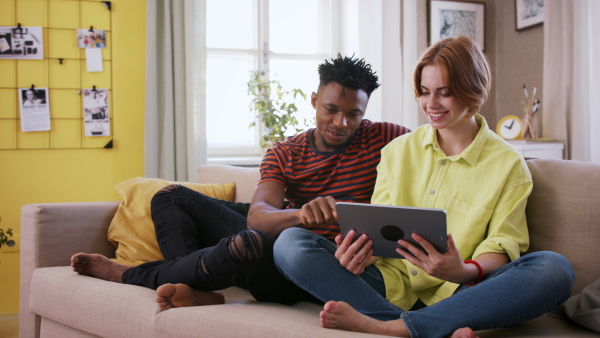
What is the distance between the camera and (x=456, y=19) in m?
4.02

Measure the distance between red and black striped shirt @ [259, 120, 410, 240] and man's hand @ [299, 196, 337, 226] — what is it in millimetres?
260

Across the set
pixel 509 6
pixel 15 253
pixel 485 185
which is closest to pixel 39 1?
pixel 15 253

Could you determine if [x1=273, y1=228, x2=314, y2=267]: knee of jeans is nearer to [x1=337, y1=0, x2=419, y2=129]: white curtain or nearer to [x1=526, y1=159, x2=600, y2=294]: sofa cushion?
[x1=526, y1=159, x2=600, y2=294]: sofa cushion

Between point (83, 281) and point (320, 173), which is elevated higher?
point (320, 173)

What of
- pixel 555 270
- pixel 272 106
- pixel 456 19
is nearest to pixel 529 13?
pixel 456 19

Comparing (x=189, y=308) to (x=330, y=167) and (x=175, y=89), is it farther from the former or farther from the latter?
(x=175, y=89)

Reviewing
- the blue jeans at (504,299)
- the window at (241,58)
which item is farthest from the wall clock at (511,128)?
the blue jeans at (504,299)

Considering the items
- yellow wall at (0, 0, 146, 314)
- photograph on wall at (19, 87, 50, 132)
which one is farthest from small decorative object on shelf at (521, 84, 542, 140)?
photograph on wall at (19, 87, 50, 132)

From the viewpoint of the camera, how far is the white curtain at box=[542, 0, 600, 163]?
10.5 ft

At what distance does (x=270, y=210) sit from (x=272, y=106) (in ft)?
5.65

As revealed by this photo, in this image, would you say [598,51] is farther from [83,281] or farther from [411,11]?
[83,281]

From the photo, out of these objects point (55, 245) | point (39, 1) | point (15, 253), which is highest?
point (39, 1)

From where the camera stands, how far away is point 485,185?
60.2 inches

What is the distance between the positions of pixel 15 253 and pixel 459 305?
254 cm
